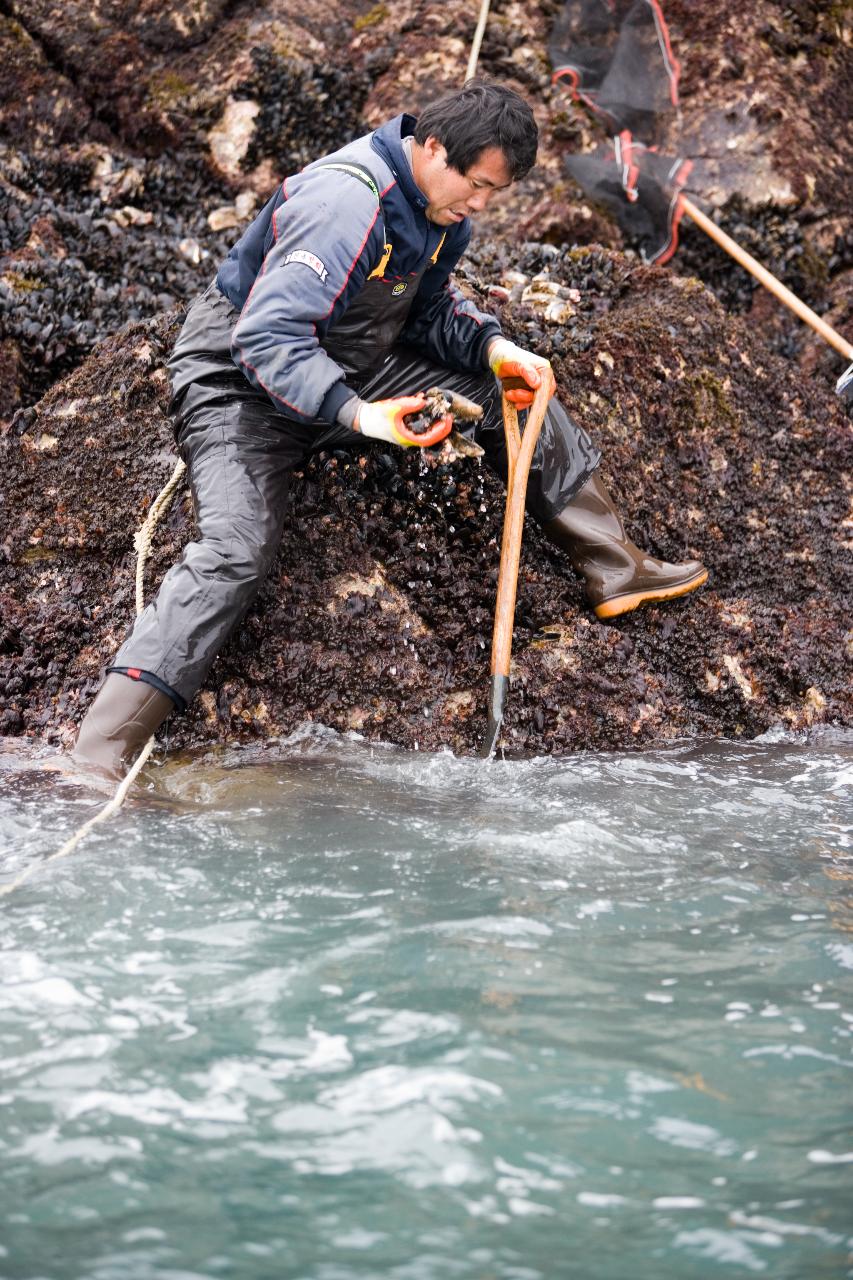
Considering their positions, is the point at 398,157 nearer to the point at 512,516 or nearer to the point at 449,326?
the point at 449,326

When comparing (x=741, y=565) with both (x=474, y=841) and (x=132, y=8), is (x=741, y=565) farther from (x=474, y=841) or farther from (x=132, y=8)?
(x=132, y=8)

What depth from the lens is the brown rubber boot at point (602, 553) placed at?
15.2 feet

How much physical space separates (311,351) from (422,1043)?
2.31 metres

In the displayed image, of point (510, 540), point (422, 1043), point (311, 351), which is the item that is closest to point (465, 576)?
point (510, 540)

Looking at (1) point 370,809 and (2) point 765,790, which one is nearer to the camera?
(1) point 370,809

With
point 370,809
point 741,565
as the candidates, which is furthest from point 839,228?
point 370,809

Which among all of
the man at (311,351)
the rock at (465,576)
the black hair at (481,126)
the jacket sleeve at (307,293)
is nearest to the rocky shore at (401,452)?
the rock at (465,576)

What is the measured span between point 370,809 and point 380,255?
1.93 meters

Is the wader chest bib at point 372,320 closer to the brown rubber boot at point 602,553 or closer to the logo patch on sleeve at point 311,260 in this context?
the logo patch on sleeve at point 311,260

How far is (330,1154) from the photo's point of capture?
6.68 feet

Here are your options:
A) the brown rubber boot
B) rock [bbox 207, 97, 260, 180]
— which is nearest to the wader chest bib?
the brown rubber boot

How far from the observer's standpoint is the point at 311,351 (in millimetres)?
3711

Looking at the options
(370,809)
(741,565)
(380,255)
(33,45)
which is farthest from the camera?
(33,45)

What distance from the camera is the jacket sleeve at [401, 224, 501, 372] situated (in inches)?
175
